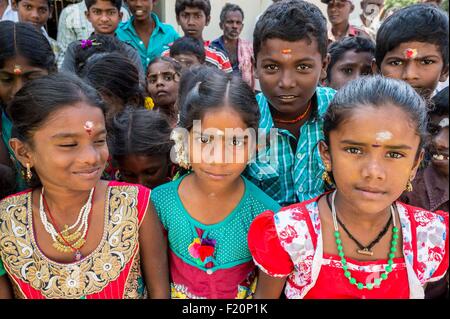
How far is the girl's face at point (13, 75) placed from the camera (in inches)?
81.5

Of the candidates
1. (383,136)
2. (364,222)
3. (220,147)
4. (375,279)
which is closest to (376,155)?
(383,136)

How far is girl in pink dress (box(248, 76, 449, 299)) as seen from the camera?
52.1 inches

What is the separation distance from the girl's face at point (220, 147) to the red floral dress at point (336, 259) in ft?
0.77

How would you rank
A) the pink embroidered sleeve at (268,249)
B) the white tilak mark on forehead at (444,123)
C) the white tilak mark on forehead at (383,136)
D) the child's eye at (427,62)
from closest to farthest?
the white tilak mark on forehead at (383,136) < the pink embroidered sleeve at (268,249) < the white tilak mark on forehead at (444,123) < the child's eye at (427,62)

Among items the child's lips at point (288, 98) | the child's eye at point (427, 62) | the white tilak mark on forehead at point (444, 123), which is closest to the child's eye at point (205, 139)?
the child's lips at point (288, 98)

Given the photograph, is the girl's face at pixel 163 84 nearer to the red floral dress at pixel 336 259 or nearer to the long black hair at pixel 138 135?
the long black hair at pixel 138 135

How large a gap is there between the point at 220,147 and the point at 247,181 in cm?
24

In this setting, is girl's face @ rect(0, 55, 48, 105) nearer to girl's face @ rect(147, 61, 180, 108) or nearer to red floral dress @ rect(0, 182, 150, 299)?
red floral dress @ rect(0, 182, 150, 299)

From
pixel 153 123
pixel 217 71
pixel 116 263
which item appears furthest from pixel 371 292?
pixel 153 123

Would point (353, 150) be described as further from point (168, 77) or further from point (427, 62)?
point (168, 77)

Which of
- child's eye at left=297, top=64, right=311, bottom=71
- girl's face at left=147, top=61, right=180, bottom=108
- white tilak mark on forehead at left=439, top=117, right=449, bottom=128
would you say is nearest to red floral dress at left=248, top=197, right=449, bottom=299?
white tilak mark on forehead at left=439, top=117, right=449, bottom=128

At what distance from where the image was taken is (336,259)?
1.40m

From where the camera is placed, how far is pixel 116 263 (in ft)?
5.05
